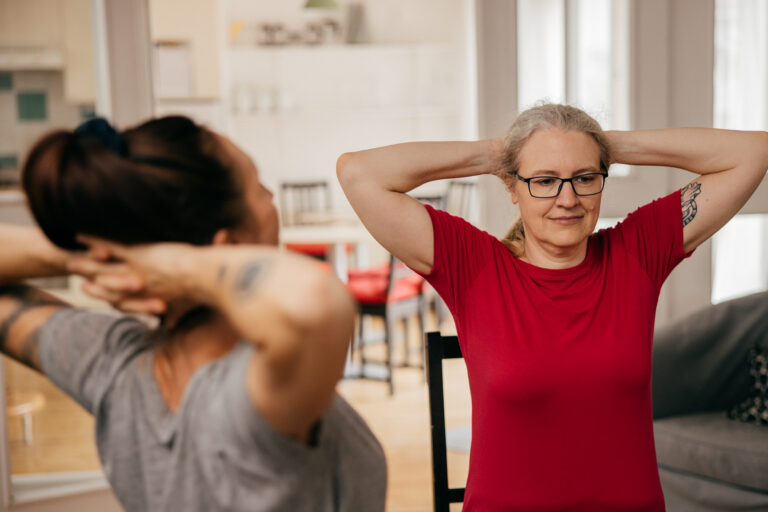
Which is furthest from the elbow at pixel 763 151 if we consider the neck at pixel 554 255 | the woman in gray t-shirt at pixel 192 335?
the woman in gray t-shirt at pixel 192 335

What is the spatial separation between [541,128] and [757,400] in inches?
58.1

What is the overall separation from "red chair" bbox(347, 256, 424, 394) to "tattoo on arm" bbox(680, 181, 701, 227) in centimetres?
240

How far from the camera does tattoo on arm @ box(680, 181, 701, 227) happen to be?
1.50 meters

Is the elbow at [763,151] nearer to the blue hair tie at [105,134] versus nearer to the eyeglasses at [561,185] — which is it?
the eyeglasses at [561,185]

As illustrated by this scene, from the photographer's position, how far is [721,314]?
2477mm

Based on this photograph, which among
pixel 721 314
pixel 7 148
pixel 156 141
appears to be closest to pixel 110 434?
pixel 156 141

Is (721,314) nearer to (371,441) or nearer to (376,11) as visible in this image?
(371,441)

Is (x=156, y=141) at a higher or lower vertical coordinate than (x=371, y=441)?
higher

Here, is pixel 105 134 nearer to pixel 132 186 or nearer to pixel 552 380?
pixel 132 186

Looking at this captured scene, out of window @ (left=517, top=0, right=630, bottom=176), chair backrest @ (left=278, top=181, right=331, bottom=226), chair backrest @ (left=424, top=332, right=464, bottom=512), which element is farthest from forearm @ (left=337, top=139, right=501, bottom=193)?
chair backrest @ (left=278, top=181, right=331, bottom=226)

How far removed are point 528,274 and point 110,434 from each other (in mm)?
886

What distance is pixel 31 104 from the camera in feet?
7.46

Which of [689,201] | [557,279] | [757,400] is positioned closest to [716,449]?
[757,400]

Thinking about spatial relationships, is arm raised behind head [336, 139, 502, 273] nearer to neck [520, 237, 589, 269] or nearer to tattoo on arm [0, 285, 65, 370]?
neck [520, 237, 589, 269]
